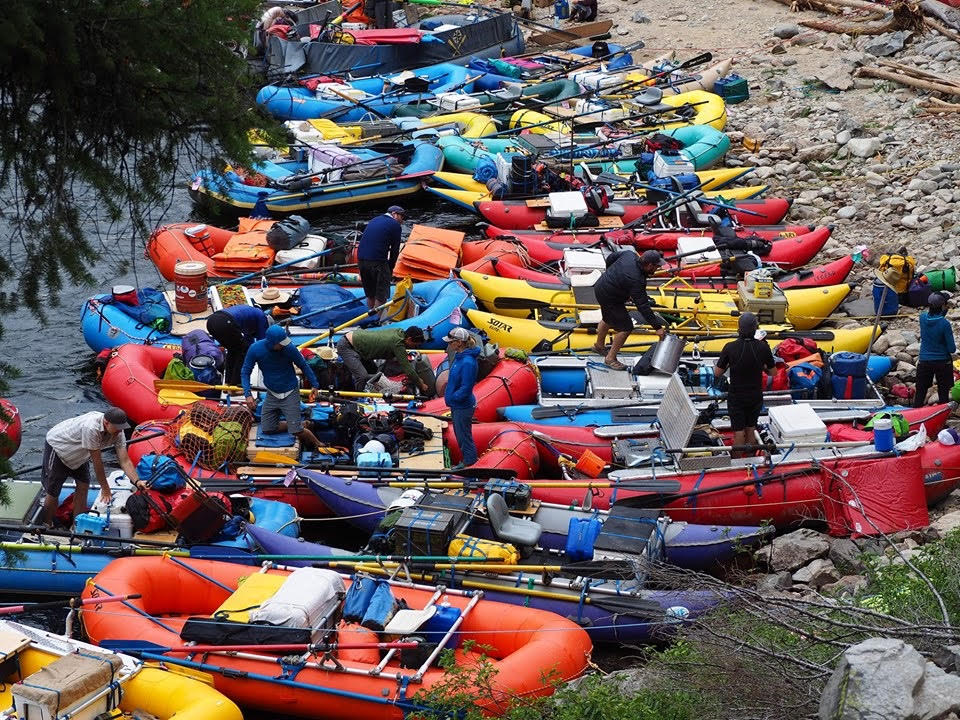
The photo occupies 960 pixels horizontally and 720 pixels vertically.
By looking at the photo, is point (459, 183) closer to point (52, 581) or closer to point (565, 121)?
point (565, 121)

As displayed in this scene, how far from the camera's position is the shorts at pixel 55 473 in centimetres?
952

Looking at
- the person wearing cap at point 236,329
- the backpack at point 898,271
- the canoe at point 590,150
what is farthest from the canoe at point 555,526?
the canoe at point 590,150

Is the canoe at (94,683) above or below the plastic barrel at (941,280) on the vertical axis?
above

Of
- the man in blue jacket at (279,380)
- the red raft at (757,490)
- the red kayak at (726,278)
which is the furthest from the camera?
the red kayak at (726,278)

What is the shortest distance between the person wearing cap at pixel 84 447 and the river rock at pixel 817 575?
5123mm

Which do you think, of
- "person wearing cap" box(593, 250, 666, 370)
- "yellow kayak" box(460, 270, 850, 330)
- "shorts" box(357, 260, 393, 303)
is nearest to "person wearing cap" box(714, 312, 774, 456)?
"person wearing cap" box(593, 250, 666, 370)

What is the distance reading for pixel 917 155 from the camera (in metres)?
17.8

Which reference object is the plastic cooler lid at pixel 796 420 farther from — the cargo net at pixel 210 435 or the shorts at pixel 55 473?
the shorts at pixel 55 473

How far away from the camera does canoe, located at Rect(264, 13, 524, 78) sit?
24875 mm

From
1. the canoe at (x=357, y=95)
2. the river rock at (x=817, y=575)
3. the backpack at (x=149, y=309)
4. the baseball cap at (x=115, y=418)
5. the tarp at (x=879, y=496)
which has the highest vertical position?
the baseball cap at (x=115, y=418)

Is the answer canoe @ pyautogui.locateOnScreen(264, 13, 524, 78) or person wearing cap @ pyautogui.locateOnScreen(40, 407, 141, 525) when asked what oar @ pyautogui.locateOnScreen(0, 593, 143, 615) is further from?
canoe @ pyautogui.locateOnScreen(264, 13, 524, 78)

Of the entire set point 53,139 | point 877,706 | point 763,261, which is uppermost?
point 53,139

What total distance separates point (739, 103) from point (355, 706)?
1733cm

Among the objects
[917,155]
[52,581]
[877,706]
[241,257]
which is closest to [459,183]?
[241,257]
